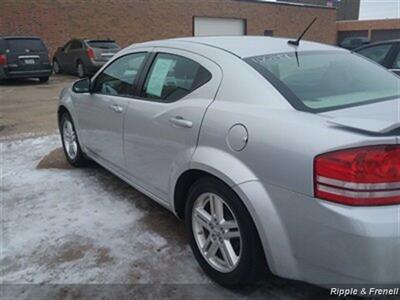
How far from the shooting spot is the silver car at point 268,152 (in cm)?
193

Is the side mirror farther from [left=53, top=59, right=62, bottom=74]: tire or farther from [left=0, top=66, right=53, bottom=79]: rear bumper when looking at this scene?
[left=53, top=59, right=62, bottom=74]: tire

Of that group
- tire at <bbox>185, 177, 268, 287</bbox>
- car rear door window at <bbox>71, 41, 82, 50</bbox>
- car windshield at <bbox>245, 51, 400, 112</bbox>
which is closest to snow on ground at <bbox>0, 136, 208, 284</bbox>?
tire at <bbox>185, 177, 268, 287</bbox>

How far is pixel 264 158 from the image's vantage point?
2.20 m

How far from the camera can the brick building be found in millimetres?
18547

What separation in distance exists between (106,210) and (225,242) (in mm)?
1635

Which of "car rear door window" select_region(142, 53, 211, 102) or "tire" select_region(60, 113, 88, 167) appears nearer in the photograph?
"car rear door window" select_region(142, 53, 211, 102)

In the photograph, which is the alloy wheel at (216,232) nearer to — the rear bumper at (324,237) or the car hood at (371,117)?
the rear bumper at (324,237)

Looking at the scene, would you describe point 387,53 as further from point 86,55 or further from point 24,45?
point 24,45

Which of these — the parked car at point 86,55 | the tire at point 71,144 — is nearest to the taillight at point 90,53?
the parked car at point 86,55

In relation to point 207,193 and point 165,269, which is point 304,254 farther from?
point 165,269

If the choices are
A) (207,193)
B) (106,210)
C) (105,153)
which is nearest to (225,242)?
(207,193)

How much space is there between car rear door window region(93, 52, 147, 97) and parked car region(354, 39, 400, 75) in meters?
4.33

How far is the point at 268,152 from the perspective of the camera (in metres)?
2.18

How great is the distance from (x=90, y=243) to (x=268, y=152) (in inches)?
70.0
